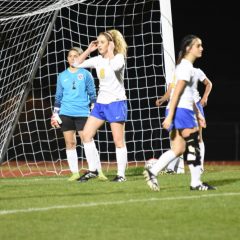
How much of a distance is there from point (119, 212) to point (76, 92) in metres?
3.69

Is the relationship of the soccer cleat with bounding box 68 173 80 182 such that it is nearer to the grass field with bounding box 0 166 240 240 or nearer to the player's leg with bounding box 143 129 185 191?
the grass field with bounding box 0 166 240 240

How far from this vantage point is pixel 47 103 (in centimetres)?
2261

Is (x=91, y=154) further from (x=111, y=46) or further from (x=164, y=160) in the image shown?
(x=164, y=160)

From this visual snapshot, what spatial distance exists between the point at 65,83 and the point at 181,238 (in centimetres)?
491

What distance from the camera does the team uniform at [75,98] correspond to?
9.60 meters

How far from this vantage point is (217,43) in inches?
1019

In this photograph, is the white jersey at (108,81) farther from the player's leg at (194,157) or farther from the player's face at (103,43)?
the player's leg at (194,157)

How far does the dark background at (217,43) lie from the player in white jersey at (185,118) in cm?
1634

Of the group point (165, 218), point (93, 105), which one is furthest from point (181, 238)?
point (93, 105)

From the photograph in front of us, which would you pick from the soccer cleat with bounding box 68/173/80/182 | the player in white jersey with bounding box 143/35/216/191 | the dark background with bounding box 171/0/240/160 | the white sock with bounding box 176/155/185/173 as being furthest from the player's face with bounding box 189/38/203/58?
the dark background with bounding box 171/0/240/160

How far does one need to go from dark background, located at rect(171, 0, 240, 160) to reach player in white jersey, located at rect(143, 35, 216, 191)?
Result: 16344 mm

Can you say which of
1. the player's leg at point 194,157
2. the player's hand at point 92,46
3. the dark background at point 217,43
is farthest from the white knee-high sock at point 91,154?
the dark background at point 217,43

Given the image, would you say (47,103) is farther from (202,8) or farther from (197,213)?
(197,213)

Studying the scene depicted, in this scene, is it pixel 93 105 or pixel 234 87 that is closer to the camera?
pixel 93 105
